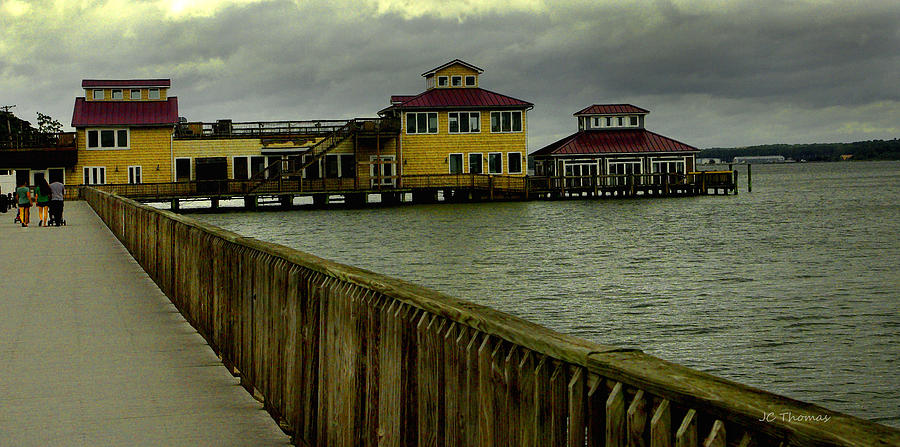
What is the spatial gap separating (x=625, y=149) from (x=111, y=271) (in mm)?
70622

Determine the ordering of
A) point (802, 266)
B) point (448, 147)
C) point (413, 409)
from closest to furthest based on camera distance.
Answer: point (413, 409)
point (802, 266)
point (448, 147)

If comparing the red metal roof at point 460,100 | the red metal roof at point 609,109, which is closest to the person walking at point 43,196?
the red metal roof at point 460,100

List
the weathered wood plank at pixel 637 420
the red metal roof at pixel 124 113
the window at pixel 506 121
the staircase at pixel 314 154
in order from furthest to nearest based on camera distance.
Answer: the window at pixel 506 121
the red metal roof at pixel 124 113
the staircase at pixel 314 154
the weathered wood plank at pixel 637 420

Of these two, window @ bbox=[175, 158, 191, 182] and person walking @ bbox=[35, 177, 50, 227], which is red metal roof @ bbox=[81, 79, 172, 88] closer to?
window @ bbox=[175, 158, 191, 182]

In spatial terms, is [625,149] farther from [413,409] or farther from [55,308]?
[413,409]

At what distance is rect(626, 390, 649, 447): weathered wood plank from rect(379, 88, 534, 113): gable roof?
2938 inches

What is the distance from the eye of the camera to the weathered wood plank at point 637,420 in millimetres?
3037

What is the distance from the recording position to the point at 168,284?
47.9 ft

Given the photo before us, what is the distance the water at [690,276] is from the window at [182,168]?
29.8 feet

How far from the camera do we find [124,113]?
7769cm

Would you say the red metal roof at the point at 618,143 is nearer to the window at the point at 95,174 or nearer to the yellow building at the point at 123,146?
the yellow building at the point at 123,146

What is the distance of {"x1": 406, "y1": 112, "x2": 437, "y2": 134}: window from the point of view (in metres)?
77.4

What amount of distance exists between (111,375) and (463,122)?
Answer: 6946cm

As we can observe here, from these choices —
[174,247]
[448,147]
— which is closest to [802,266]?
[174,247]
